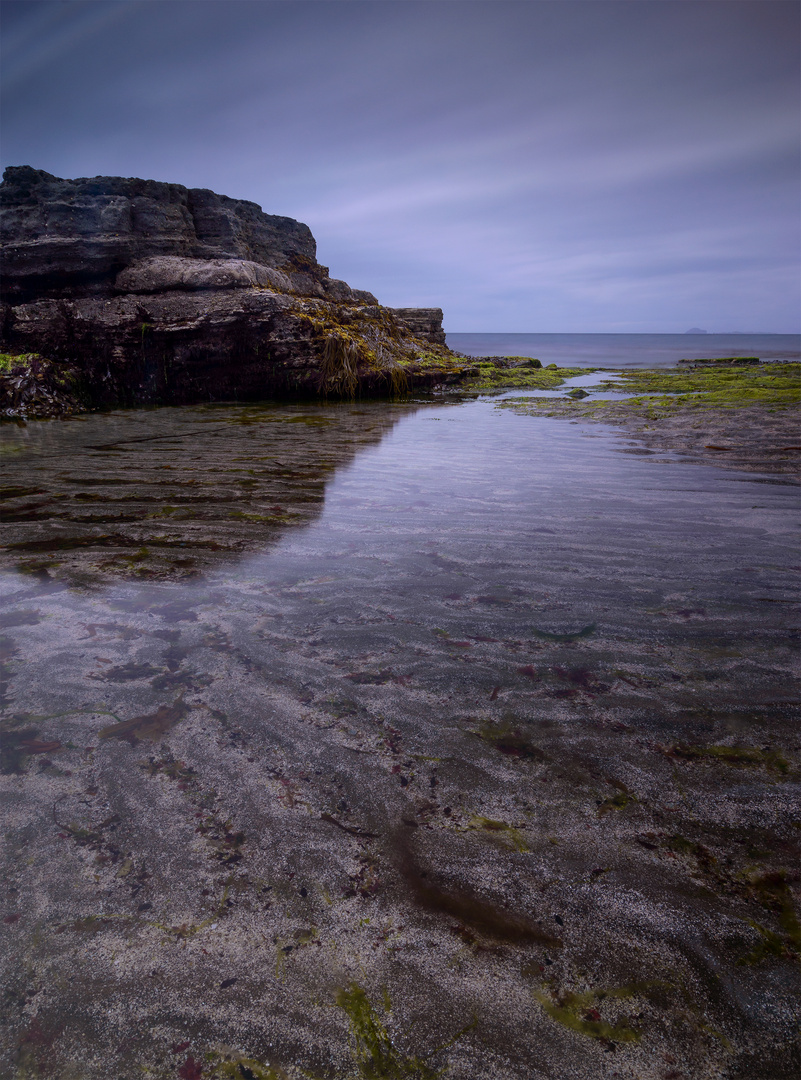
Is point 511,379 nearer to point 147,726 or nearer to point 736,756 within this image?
point 736,756

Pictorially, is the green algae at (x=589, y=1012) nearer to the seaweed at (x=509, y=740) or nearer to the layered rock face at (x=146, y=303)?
the seaweed at (x=509, y=740)

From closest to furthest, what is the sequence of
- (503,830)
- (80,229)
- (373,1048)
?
1. (373,1048)
2. (503,830)
3. (80,229)

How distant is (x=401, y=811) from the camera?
174 cm

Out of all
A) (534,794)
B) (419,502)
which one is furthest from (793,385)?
(534,794)

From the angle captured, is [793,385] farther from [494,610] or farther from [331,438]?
[494,610]

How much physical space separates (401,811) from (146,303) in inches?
602

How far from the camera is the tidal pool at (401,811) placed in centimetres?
119

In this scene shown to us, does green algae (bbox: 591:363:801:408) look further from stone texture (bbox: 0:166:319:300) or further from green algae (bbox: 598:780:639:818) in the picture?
stone texture (bbox: 0:166:319:300)

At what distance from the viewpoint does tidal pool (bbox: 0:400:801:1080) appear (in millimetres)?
1190

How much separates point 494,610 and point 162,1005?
226cm

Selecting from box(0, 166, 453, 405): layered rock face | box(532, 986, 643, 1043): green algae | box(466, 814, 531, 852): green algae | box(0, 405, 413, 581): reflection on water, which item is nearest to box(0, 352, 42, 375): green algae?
box(0, 166, 453, 405): layered rock face

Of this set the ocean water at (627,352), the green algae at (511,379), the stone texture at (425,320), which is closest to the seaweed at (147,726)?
the green algae at (511,379)

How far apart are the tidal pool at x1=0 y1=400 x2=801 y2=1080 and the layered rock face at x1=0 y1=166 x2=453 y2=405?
11.3m

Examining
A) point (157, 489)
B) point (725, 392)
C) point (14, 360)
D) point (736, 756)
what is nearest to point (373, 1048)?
point (736, 756)
